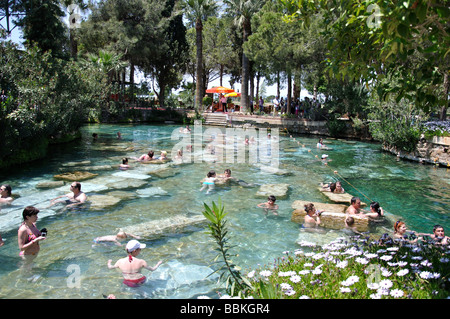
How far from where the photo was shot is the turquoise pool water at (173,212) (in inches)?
251

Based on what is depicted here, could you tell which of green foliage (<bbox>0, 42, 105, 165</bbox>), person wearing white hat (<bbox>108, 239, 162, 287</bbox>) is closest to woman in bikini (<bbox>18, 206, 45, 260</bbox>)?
person wearing white hat (<bbox>108, 239, 162, 287</bbox>)

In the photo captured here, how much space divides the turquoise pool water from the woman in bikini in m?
0.28

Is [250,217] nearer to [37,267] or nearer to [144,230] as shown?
[144,230]

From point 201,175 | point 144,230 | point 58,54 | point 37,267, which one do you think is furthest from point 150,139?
point 37,267

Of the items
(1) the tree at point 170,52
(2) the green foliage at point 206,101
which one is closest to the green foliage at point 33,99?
(1) the tree at point 170,52

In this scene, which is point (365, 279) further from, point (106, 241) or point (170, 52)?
point (170, 52)

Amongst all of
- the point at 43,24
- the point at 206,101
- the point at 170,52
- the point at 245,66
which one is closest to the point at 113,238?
the point at 43,24

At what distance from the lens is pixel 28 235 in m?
6.92

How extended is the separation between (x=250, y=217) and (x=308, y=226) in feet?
5.82

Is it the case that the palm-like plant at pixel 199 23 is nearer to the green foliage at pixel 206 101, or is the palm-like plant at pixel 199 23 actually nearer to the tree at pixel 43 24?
the green foliage at pixel 206 101

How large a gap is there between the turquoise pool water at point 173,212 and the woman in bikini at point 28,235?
28 cm

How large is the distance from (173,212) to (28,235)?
428 cm

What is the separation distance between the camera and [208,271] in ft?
22.5

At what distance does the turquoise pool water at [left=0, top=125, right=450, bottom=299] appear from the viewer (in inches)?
251
